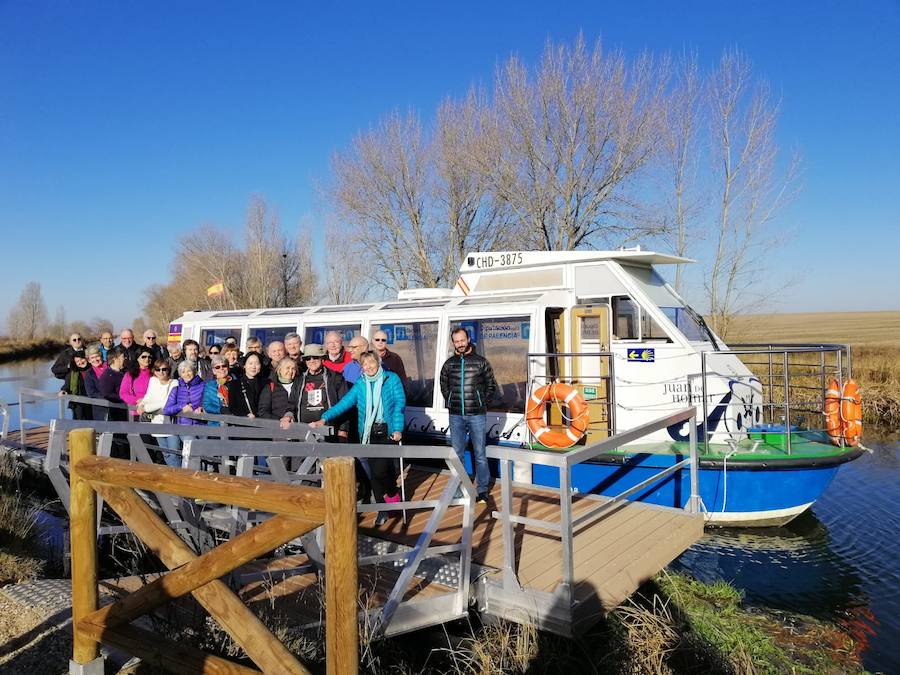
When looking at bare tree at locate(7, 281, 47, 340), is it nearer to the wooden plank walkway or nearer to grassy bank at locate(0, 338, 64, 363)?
grassy bank at locate(0, 338, 64, 363)

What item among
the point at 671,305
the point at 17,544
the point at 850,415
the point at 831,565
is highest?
the point at 671,305

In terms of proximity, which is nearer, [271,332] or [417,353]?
[417,353]

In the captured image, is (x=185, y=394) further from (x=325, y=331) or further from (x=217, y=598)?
(x=217, y=598)

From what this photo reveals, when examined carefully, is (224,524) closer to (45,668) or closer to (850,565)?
(45,668)

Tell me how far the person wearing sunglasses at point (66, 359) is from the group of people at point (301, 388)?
32 mm

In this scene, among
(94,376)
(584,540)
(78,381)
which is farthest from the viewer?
(78,381)

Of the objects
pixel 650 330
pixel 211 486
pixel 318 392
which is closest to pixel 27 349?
pixel 318 392

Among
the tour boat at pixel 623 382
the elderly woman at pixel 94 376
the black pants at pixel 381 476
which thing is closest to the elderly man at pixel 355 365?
the black pants at pixel 381 476

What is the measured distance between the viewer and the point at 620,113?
19844mm

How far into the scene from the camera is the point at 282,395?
667 centimetres

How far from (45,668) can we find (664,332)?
7135 mm

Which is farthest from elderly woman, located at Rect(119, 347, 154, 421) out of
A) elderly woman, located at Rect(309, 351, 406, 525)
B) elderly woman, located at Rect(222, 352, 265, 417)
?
elderly woman, located at Rect(309, 351, 406, 525)

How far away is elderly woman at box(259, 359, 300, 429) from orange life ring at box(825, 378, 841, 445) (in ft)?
21.5

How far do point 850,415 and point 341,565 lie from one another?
7.83 metres
